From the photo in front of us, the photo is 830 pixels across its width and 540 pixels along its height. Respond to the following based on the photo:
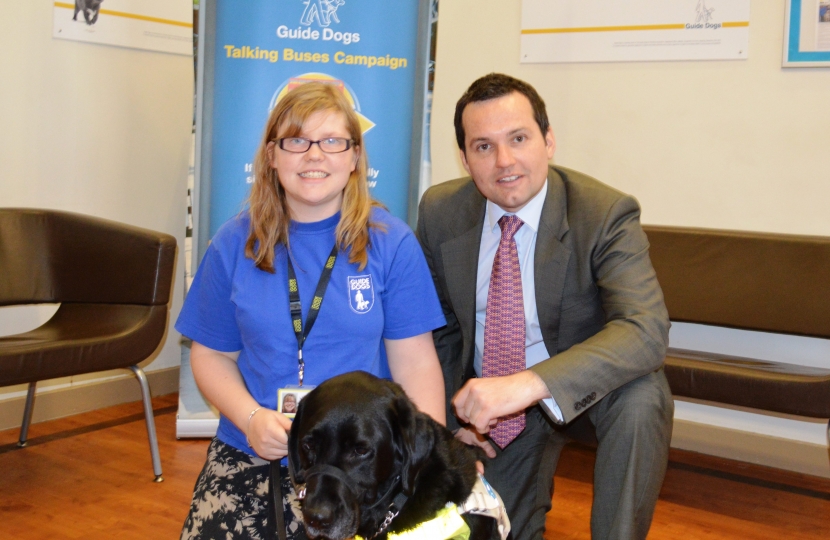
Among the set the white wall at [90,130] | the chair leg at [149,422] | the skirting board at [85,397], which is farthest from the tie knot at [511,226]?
the skirting board at [85,397]

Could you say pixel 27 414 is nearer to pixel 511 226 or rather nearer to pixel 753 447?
pixel 511 226

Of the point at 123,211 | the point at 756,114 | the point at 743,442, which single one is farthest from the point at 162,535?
the point at 756,114

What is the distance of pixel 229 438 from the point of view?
1.95 m

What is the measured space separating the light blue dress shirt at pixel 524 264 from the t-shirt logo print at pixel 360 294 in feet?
1.90

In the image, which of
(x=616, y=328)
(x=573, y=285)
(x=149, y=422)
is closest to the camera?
(x=616, y=328)

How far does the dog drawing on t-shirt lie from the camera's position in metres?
3.88

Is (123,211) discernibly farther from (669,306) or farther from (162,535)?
(669,306)

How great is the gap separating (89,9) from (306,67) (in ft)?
4.37

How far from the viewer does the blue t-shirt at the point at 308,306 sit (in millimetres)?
1894

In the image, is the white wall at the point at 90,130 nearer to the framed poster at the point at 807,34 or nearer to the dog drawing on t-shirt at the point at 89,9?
the dog drawing on t-shirt at the point at 89,9

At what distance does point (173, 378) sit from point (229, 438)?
287 cm

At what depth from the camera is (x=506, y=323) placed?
2.38 metres

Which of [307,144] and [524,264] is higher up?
[307,144]

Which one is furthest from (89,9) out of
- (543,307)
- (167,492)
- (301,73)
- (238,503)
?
(238,503)
